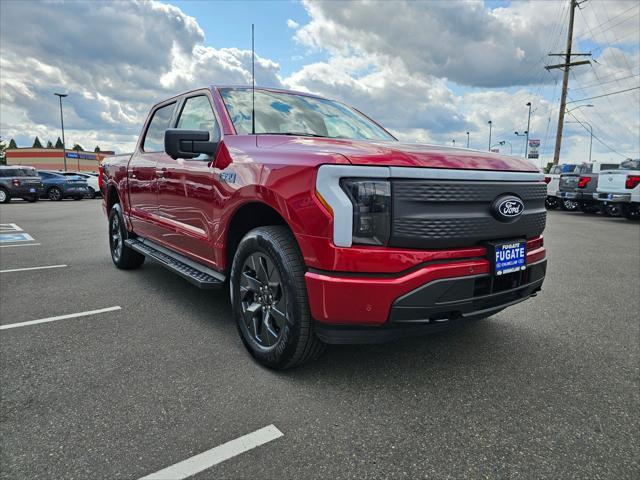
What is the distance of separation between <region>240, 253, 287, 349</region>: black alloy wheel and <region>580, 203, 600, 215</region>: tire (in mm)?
17650

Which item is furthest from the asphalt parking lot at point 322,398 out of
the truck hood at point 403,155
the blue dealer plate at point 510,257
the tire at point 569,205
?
the tire at point 569,205

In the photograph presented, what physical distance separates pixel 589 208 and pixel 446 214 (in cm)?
1799

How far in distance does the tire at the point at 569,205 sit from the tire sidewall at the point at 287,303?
1806cm

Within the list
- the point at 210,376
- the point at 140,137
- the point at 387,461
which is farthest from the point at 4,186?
the point at 387,461

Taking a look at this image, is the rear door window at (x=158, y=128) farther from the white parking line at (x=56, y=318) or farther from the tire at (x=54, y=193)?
the tire at (x=54, y=193)

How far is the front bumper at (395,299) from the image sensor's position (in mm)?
2252

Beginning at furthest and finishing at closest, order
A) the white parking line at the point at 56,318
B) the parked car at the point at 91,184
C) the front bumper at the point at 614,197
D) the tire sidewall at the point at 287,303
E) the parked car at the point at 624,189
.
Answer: the parked car at the point at 91,184 < the front bumper at the point at 614,197 < the parked car at the point at 624,189 < the white parking line at the point at 56,318 < the tire sidewall at the point at 287,303

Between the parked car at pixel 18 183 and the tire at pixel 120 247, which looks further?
the parked car at pixel 18 183

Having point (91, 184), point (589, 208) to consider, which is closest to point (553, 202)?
point (589, 208)

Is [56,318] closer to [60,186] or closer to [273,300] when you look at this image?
[273,300]

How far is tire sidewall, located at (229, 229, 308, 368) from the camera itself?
2486mm

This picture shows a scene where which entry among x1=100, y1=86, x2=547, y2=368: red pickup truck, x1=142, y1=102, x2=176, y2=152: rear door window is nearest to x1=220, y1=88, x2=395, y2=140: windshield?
x1=100, y1=86, x2=547, y2=368: red pickup truck

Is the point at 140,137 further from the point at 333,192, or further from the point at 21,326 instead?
the point at 333,192

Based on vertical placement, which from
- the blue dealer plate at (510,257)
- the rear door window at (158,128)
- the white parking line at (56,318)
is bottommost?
the white parking line at (56,318)
